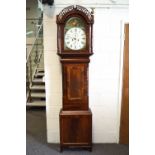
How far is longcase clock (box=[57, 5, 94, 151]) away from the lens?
3193 millimetres

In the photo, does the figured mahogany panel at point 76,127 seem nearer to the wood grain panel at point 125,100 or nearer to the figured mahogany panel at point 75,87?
the figured mahogany panel at point 75,87

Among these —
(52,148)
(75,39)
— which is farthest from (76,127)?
(75,39)

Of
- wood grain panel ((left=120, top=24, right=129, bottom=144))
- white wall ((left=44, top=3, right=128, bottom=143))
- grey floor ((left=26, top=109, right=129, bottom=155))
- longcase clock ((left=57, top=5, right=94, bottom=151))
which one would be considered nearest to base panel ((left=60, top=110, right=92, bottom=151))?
longcase clock ((left=57, top=5, right=94, bottom=151))

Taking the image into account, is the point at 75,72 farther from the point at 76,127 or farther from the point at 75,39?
the point at 76,127

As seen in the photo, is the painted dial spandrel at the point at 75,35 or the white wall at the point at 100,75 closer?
the painted dial spandrel at the point at 75,35

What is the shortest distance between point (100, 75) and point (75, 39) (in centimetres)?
64

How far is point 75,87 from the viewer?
3.29 meters

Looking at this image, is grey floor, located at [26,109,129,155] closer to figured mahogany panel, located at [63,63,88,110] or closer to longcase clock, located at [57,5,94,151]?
longcase clock, located at [57,5,94,151]

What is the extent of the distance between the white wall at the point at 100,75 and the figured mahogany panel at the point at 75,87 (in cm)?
18

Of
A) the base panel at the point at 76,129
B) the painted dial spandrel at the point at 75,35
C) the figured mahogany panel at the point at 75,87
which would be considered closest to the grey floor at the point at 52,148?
the base panel at the point at 76,129

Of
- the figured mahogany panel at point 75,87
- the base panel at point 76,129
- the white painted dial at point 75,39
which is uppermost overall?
the white painted dial at point 75,39

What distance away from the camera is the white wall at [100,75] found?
11.0 feet
